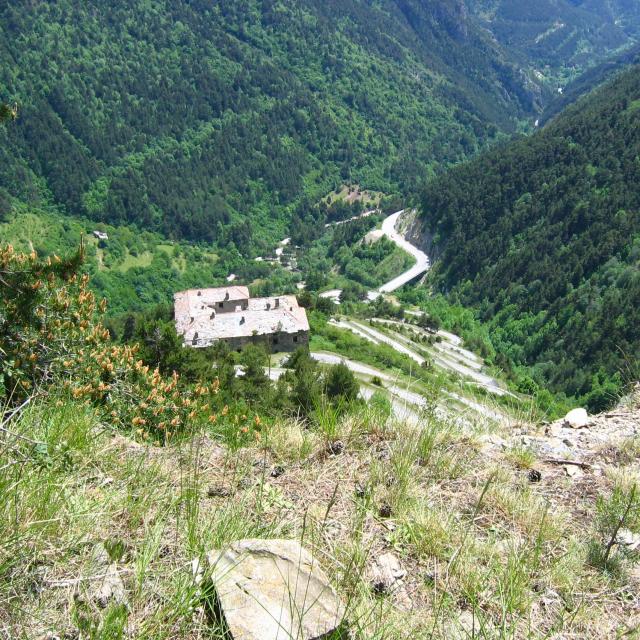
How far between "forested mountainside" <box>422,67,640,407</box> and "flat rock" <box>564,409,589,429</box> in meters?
60.2

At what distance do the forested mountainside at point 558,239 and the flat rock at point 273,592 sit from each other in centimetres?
6496

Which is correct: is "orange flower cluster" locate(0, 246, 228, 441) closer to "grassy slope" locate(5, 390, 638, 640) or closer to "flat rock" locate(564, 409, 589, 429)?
"grassy slope" locate(5, 390, 638, 640)

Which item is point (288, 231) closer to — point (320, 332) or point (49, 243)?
point (49, 243)

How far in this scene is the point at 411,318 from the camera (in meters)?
88.3

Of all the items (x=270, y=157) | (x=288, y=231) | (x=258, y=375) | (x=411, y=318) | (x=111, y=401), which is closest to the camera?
(x=111, y=401)

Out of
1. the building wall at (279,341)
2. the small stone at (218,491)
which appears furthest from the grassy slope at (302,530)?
the building wall at (279,341)

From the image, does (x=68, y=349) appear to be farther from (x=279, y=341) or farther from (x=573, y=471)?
(x=279, y=341)

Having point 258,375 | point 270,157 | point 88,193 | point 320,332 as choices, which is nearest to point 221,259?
point 88,193

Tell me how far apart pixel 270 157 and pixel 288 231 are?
3807 centimetres

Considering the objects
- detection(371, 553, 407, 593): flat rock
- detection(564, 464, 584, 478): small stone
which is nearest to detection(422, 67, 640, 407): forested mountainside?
detection(564, 464, 584, 478): small stone

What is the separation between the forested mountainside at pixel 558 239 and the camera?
73188 mm

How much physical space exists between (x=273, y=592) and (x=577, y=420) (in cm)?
492

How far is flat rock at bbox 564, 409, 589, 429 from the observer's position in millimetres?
6430

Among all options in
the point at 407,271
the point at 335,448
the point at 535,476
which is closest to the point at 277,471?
the point at 335,448
